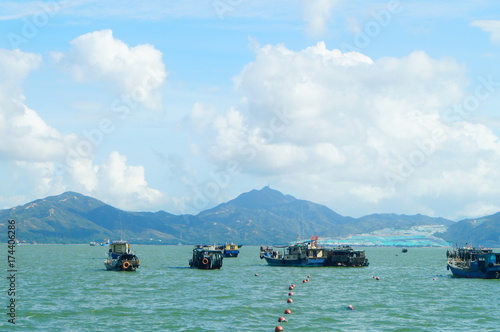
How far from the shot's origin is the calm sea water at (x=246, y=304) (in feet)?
238

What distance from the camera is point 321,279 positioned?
135 meters

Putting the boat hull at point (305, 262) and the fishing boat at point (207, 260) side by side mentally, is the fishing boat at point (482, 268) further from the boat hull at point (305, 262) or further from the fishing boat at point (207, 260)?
the fishing boat at point (207, 260)

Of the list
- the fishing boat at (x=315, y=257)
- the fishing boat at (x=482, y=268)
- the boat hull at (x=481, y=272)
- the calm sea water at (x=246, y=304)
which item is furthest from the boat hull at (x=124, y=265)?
the boat hull at (x=481, y=272)

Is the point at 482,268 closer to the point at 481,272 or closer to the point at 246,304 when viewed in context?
the point at 481,272

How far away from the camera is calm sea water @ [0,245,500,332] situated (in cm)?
7256

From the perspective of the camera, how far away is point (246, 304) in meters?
89.5

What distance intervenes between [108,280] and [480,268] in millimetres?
72942

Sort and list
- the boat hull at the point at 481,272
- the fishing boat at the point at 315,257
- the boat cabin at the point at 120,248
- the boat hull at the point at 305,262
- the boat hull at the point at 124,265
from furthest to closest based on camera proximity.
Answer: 1. the boat cabin at the point at 120,248
2. the fishing boat at the point at 315,257
3. the boat hull at the point at 305,262
4. the boat hull at the point at 124,265
5. the boat hull at the point at 481,272

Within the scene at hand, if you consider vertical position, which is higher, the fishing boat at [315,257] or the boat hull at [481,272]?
the fishing boat at [315,257]

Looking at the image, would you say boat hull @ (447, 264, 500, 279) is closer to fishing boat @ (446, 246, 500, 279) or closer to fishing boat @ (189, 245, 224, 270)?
fishing boat @ (446, 246, 500, 279)

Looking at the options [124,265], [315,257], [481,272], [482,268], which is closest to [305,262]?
[315,257]

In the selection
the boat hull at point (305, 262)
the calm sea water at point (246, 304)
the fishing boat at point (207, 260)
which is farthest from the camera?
the boat hull at point (305, 262)

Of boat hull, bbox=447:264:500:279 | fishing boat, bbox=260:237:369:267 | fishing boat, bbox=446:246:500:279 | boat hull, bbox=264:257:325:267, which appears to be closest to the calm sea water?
boat hull, bbox=447:264:500:279

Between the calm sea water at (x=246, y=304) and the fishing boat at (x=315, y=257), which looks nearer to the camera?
the calm sea water at (x=246, y=304)
